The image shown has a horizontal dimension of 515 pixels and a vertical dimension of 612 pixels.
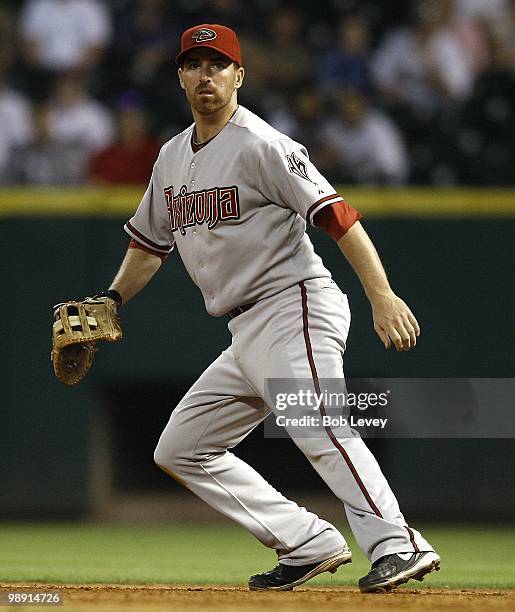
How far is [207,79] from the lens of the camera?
13.7 feet

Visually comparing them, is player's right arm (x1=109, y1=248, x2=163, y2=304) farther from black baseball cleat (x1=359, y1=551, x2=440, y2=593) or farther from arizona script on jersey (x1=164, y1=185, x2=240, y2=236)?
black baseball cleat (x1=359, y1=551, x2=440, y2=593)

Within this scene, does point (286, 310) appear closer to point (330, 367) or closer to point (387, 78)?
point (330, 367)

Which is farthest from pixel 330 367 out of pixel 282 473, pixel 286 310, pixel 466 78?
pixel 466 78

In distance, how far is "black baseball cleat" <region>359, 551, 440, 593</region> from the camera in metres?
3.82

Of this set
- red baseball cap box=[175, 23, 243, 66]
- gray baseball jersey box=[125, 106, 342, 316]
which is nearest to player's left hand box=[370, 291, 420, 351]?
gray baseball jersey box=[125, 106, 342, 316]

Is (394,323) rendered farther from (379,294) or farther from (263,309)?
(263,309)

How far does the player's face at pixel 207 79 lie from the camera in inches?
165

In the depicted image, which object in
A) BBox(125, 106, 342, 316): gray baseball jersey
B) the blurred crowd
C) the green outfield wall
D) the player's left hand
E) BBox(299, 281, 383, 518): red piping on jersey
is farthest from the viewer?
the blurred crowd

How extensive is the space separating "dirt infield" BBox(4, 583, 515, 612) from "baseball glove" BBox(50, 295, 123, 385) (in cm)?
79

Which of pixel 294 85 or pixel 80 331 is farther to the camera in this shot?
pixel 294 85

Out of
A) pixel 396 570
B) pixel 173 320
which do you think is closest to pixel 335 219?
pixel 396 570

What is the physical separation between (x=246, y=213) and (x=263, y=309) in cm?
33

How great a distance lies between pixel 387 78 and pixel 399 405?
9.52 ft

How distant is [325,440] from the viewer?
3955 mm
